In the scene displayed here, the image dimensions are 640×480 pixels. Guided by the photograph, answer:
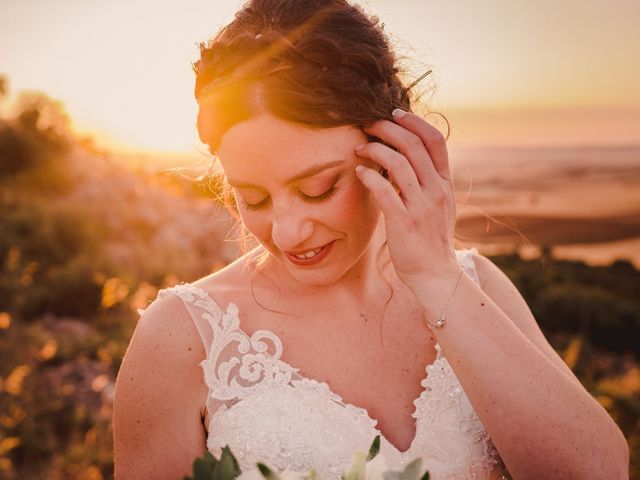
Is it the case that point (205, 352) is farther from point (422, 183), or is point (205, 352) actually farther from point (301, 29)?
point (301, 29)

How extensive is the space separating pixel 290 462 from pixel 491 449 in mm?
736

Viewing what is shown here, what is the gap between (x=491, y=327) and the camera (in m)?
1.74

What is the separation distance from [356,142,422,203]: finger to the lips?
14.3 inches

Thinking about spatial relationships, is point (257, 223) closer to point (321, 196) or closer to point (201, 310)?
point (321, 196)

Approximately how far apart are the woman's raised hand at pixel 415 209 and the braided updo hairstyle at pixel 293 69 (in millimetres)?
200

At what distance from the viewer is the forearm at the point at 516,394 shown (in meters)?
1.70

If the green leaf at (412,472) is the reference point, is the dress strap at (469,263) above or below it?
below

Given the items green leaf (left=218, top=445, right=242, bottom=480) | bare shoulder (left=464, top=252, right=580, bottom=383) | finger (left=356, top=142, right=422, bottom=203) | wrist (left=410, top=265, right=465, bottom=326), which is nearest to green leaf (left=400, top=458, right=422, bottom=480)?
green leaf (left=218, top=445, right=242, bottom=480)

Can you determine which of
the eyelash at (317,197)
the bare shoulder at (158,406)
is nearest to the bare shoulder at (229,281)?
the bare shoulder at (158,406)

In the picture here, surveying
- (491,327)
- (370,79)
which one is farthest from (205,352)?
(370,79)

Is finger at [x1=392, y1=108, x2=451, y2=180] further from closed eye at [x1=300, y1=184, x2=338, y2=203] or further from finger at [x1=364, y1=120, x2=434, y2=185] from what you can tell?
closed eye at [x1=300, y1=184, x2=338, y2=203]

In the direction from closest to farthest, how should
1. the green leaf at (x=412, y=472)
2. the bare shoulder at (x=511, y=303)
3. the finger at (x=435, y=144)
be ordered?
the green leaf at (x=412, y=472)
the finger at (x=435, y=144)
the bare shoulder at (x=511, y=303)

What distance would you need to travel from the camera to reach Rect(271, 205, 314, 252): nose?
6.04 feet

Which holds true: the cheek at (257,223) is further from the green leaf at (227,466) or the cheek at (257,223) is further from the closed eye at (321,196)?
the green leaf at (227,466)
